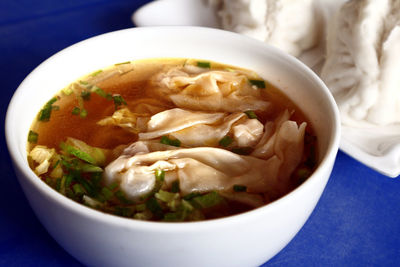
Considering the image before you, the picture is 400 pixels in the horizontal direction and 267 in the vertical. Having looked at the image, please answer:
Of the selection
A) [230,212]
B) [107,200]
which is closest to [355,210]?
[230,212]

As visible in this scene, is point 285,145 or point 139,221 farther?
point 285,145

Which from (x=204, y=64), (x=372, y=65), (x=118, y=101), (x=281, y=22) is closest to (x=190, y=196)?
(x=118, y=101)

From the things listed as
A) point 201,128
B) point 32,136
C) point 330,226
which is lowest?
point 330,226

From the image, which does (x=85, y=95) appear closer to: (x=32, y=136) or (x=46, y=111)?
(x=46, y=111)

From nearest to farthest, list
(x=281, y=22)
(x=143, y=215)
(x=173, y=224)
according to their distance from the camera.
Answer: (x=173, y=224) → (x=143, y=215) → (x=281, y=22)

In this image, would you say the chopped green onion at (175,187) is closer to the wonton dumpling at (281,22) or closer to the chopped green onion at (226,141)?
the chopped green onion at (226,141)

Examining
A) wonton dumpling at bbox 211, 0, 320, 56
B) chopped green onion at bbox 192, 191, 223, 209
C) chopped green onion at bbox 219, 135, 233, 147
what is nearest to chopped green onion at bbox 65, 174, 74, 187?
chopped green onion at bbox 192, 191, 223, 209

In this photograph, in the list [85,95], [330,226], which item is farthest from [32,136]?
[330,226]

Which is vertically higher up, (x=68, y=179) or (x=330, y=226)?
(x=68, y=179)

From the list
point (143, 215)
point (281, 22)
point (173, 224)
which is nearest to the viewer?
point (173, 224)
